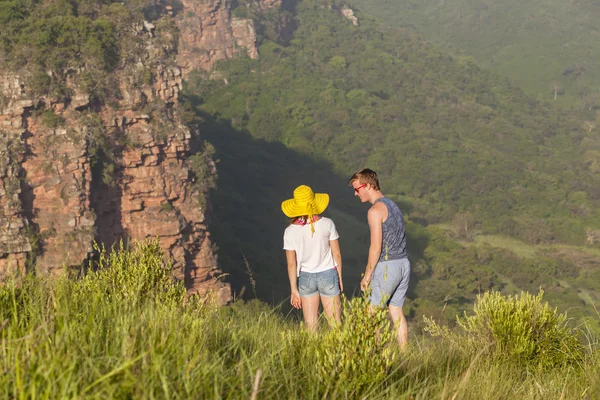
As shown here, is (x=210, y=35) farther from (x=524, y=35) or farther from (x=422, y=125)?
(x=524, y=35)

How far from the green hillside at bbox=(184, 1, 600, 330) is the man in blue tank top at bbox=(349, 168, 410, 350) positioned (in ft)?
80.0

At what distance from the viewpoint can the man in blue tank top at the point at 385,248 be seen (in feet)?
16.9

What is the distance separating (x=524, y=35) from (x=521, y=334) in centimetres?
11044

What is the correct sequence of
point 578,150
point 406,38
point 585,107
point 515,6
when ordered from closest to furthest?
point 578,150 → point 585,107 → point 406,38 → point 515,6

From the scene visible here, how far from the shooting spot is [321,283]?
5609 mm

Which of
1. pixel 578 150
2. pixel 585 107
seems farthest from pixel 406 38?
pixel 578 150

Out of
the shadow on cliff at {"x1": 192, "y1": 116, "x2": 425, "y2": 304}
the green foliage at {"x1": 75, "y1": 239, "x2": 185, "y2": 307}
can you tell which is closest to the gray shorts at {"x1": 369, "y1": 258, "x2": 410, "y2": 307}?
the green foliage at {"x1": 75, "y1": 239, "x2": 185, "y2": 307}

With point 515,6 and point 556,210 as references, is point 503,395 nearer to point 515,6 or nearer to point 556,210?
point 556,210

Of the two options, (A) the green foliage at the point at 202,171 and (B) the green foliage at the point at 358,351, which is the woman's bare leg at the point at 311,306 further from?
(A) the green foliage at the point at 202,171

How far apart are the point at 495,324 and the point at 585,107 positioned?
88.6m

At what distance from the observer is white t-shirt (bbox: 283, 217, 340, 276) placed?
218 inches

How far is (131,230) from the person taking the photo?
24.8 m

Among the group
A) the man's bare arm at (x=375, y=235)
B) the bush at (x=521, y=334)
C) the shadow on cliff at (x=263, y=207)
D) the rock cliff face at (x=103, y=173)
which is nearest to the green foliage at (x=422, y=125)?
the shadow on cliff at (x=263, y=207)

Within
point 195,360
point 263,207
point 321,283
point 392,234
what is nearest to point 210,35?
point 263,207
